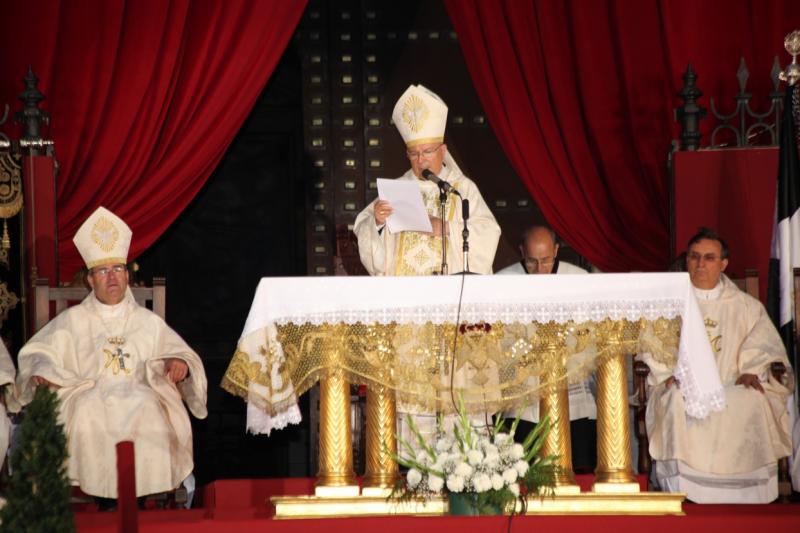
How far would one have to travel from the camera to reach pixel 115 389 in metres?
6.78

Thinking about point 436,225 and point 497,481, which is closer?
point 497,481

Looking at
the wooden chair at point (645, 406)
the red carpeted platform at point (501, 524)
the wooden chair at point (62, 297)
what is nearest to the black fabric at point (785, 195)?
the wooden chair at point (645, 406)

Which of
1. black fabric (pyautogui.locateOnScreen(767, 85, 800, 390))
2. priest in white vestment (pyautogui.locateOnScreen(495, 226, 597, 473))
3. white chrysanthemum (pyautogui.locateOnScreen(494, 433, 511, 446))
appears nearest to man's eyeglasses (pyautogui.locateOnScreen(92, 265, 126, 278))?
priest in white vestment (pyautogui.locateOnScreen(495, 226, 597, 473))

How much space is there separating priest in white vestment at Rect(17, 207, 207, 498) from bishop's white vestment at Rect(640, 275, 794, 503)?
229cm

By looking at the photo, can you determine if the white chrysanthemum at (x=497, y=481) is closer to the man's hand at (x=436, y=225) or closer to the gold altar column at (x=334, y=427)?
the gold altar column at (x=334, y=427)

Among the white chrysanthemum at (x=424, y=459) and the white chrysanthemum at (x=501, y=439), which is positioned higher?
the white chrysanthemum at (x=501, y=439)

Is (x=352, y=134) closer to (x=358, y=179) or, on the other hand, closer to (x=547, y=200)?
(x=358, y=179)

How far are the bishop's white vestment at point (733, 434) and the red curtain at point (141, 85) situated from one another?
9.92ft

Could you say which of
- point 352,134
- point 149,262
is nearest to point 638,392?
point 352,134

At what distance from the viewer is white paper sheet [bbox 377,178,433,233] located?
19.9 feet

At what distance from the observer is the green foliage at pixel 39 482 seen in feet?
9.98

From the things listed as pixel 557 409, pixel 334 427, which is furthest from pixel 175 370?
pixel 557 409

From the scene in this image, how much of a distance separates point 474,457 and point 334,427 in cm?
80

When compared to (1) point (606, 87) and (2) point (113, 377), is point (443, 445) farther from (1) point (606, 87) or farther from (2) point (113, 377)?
(1) point (606, 87)
